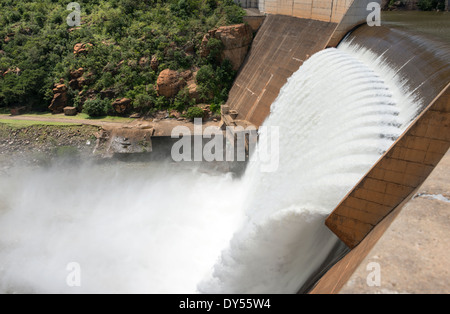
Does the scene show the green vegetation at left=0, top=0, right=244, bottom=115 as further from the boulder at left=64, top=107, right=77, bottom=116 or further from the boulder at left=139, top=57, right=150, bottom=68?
the boulder at left=64, top=107, right=77, bottom=116

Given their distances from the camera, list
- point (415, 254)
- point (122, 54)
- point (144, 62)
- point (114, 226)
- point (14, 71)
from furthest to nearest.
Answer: point (14, 71)
point (122, 54)
point (144, 62)
point (114, 226)
point (415, 254)

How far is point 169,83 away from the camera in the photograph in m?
20.1

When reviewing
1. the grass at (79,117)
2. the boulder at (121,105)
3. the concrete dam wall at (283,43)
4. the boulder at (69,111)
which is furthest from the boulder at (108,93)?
the concrete dam wall at (283,43)

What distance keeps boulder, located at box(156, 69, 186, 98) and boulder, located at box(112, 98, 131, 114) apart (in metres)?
2.15

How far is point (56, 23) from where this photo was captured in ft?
87.4

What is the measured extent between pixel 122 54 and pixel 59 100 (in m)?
5.36

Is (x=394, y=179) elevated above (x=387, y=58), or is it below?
below

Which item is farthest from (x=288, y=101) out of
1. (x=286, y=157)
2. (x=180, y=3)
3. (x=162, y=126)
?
(x=180, y=3)

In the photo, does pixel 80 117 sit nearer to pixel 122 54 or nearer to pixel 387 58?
pixel 122 54

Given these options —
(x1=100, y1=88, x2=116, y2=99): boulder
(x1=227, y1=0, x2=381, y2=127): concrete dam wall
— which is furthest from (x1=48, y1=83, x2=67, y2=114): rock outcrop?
(x1=227, y1=0, x2=381, y2=127): concrete dam wall

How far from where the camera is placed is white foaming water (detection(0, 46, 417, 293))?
24.3ft

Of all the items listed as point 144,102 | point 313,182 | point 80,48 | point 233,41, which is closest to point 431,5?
point 233,41

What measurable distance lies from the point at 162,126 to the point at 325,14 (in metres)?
10.8

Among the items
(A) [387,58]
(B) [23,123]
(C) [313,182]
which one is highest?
(A) [387,58]
